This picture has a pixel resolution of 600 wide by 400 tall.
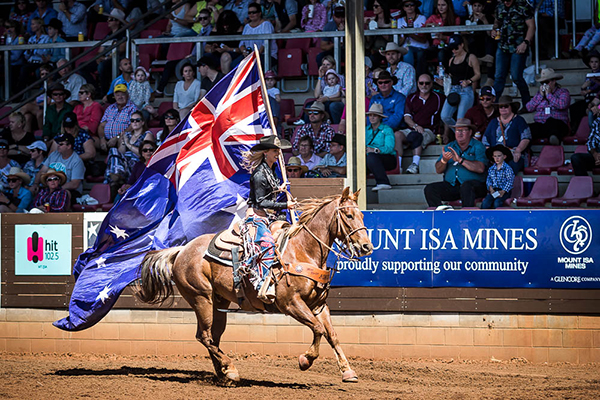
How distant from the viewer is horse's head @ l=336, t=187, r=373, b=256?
8.35 metres

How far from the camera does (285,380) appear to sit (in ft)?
29.9

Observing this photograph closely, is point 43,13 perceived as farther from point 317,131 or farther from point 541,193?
point 541,193

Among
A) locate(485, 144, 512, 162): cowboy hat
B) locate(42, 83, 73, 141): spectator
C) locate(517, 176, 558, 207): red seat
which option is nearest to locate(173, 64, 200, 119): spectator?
locate(42, 83, 73, 141): spectator

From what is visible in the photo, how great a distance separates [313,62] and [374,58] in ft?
3.91

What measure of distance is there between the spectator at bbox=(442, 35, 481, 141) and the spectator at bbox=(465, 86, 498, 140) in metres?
0.26

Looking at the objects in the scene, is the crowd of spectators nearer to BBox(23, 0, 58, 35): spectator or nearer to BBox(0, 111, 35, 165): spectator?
BBox(0, 111, 35, 165): spectator

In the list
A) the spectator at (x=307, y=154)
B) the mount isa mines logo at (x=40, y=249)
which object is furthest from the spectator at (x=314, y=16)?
the mount isa mines logo at (x=40, y=249)

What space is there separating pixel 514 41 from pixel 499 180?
3.13m

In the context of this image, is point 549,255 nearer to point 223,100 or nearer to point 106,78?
point 223,100

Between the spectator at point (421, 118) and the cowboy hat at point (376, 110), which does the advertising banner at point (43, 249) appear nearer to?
the cowboy hat at point (376, 110)

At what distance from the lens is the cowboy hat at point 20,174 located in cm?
1459

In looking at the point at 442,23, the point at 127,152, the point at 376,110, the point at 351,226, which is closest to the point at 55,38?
the point at 127,152

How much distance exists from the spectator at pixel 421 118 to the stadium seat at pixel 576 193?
2454 mm

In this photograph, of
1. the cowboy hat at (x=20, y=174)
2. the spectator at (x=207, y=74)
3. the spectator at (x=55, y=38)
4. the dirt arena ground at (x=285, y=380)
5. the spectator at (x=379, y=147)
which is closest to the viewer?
the dirt arena ground at (x=285, y=380)
